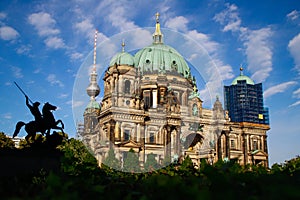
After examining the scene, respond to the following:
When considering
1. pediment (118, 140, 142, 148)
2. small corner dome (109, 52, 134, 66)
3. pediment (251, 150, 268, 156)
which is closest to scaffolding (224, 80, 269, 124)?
pediment (251, 150, 268, 156)

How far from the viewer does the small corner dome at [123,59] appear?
57.0 metres

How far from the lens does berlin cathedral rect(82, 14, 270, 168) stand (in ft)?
168

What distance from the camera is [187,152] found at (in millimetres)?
55469

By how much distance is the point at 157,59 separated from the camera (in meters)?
60.4

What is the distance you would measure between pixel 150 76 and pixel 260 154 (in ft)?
81.9

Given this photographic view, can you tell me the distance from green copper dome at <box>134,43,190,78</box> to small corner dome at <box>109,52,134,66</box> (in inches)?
78.3

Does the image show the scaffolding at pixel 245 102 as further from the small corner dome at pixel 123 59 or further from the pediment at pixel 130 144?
the pediment at pixel 130 144

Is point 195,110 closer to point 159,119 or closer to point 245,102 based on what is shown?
point 159,119

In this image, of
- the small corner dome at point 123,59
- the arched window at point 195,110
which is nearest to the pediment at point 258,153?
the arched window at point 195,110

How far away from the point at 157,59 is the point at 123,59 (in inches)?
242

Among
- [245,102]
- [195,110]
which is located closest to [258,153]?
[195,110]

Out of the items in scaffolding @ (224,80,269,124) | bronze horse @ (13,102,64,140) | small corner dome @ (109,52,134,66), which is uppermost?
scaffolding @ (224,80,269,124)

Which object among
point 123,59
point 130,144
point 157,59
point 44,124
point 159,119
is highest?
point 157,59

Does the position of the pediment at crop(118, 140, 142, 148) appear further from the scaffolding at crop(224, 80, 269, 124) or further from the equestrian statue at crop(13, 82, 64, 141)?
the scaffolding at crop(224, 80, 269, 124)
